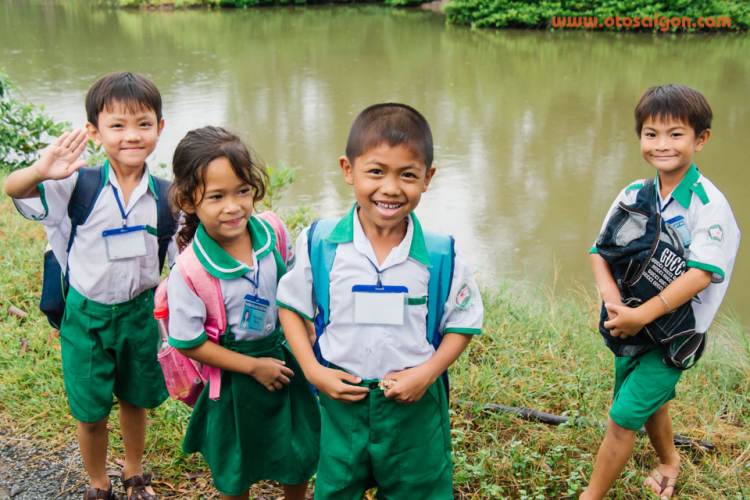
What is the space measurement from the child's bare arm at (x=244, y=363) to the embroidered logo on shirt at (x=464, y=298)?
55 centimetres

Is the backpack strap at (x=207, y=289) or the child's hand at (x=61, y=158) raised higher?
the child's hand at (x=61, y=158)

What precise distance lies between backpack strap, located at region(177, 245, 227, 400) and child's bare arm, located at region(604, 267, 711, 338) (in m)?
1.23

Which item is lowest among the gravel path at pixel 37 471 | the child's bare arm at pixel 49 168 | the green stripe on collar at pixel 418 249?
the gravel path at pixel 37 471

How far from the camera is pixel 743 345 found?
3.42 meters

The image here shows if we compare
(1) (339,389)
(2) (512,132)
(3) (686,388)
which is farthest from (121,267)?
(2) (512,132)

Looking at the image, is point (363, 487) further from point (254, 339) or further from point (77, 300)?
point (77, 300)

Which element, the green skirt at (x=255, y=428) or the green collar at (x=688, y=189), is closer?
the green skirt at (x=255, y=428)

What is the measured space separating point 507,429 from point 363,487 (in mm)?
1000

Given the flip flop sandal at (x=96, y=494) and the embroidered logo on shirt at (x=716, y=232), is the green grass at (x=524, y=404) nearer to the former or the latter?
the flip flop sandal at (x=96, y=494)

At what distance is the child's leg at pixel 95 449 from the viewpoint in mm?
2268

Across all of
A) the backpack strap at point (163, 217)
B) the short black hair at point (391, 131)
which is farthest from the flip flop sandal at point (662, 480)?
the backpack strap at point (163, 217)

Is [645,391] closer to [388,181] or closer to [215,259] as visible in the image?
[388,181]

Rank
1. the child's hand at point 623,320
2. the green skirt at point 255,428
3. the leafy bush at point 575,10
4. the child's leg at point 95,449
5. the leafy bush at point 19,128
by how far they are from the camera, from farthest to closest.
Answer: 1. the leafy bush at point 575,10
2. the leafy bush at point 19,128
3. the child's leg at point 95,449
4. the child's hand at point 623,320
5. the green skirt at point 255,428

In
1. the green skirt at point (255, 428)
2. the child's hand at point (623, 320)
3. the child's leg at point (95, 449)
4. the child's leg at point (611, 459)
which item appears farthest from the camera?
the child's leg at point (95, 449)
